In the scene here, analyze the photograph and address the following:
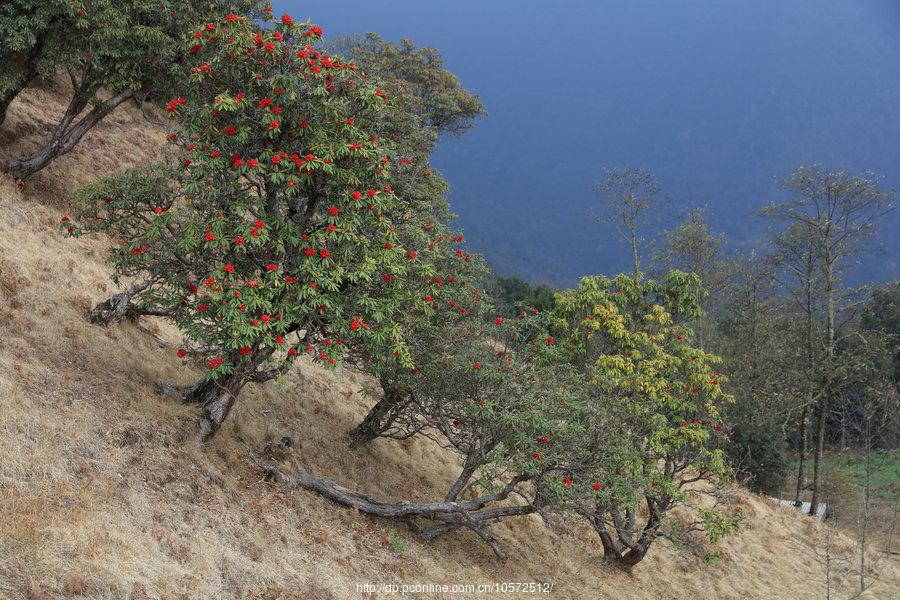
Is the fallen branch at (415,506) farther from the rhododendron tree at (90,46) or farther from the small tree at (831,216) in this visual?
the small tree at (831,216)

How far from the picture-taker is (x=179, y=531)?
892 centimetres

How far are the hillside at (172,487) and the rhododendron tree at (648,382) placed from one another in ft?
6.56

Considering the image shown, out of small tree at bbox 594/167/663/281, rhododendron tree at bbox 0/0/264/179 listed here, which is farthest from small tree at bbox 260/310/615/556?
small tree at bbox 594/167/663/281

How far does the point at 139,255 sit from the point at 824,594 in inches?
844

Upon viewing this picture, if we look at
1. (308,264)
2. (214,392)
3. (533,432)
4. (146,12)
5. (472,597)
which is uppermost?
(146,12)

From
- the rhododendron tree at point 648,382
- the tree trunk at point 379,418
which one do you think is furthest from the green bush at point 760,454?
the tree trunk at point 379,418

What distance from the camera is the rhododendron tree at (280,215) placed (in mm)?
9875

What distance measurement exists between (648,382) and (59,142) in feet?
61.3

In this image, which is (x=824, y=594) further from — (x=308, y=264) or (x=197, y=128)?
(x=197, y=128)

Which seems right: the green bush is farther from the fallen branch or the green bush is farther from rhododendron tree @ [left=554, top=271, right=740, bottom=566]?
the fallen branch

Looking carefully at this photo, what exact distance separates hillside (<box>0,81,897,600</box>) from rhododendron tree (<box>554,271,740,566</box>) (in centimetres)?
200

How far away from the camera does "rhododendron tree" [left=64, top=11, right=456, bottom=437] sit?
9.88 meters

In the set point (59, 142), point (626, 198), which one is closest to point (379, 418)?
point (59, 142)

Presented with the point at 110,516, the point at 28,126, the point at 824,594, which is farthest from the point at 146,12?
the point at 824,594
